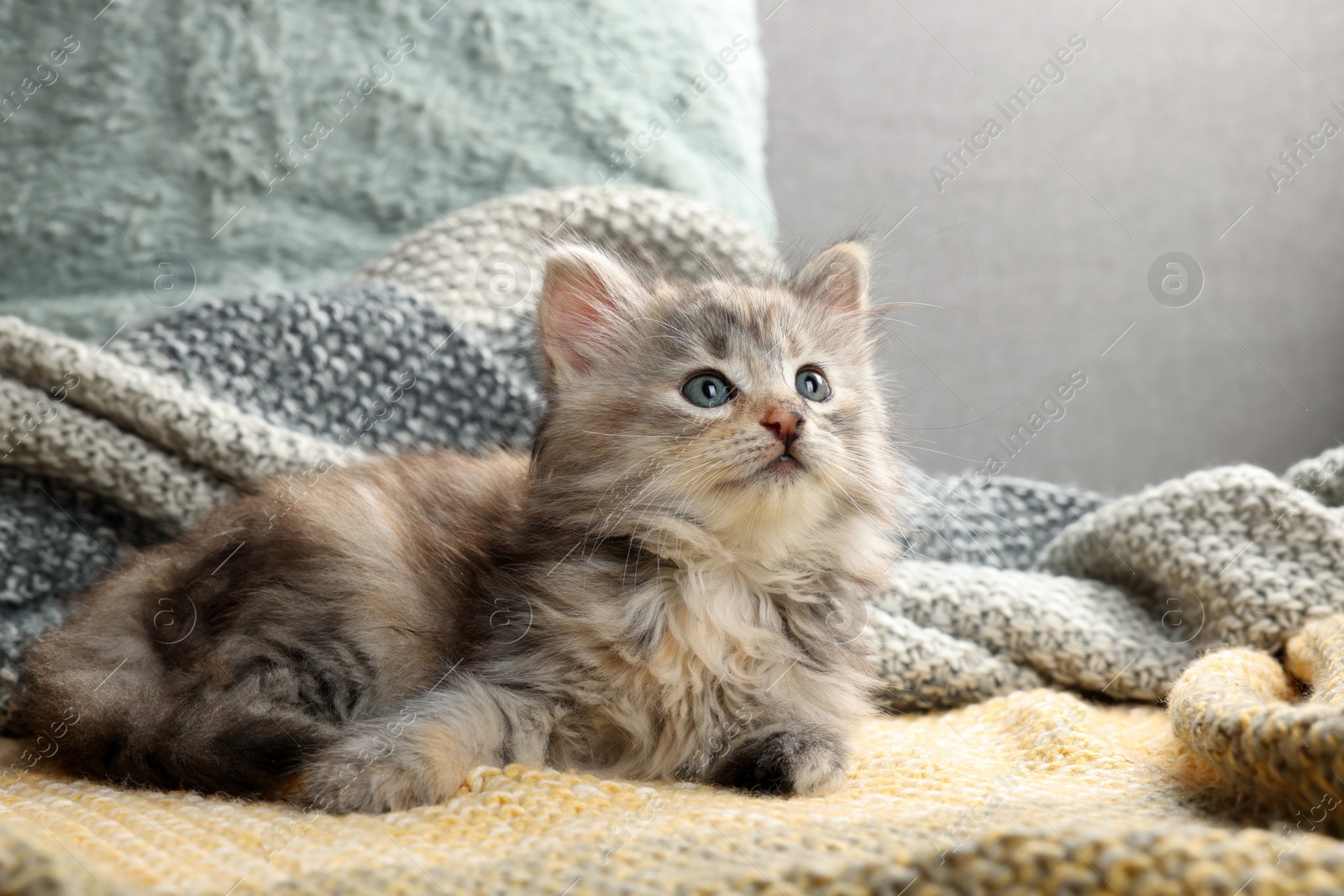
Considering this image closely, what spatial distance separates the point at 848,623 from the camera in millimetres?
1406

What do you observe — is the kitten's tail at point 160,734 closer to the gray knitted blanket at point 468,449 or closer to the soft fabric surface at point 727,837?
the soft fabric surface at point 727,837

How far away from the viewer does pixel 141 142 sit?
94.4 inches

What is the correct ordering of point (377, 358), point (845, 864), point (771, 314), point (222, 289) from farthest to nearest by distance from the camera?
point (222, 289) < point (377, 358) < point (771, 314) < point (845, 864)

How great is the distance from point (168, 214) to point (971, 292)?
2.21 metres

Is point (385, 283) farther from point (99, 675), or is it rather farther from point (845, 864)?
Result: point (845, 864)

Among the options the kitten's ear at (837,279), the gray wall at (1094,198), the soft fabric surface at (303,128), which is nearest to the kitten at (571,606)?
the kitten's ear at (837,279)

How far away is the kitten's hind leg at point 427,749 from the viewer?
1084mm

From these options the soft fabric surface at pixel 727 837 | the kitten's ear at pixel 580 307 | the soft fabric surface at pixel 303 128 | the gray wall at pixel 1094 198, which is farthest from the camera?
the gray wall at pixel 1094 198

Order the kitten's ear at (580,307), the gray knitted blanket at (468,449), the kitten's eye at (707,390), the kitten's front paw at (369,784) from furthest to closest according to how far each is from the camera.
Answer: the gray knitted blanket at (468,449)
the kitten's ear at (580,307)
the kitten's eye at (707,390)
the kitten's front paw at (369,784)

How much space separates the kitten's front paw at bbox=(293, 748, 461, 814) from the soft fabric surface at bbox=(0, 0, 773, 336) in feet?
5.23

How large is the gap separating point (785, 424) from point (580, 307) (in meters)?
0.41

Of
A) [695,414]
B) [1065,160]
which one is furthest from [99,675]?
[1065,160]

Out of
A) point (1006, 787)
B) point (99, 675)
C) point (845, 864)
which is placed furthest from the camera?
point (99, 675)

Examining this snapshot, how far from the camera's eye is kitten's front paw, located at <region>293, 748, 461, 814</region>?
1073 mm
